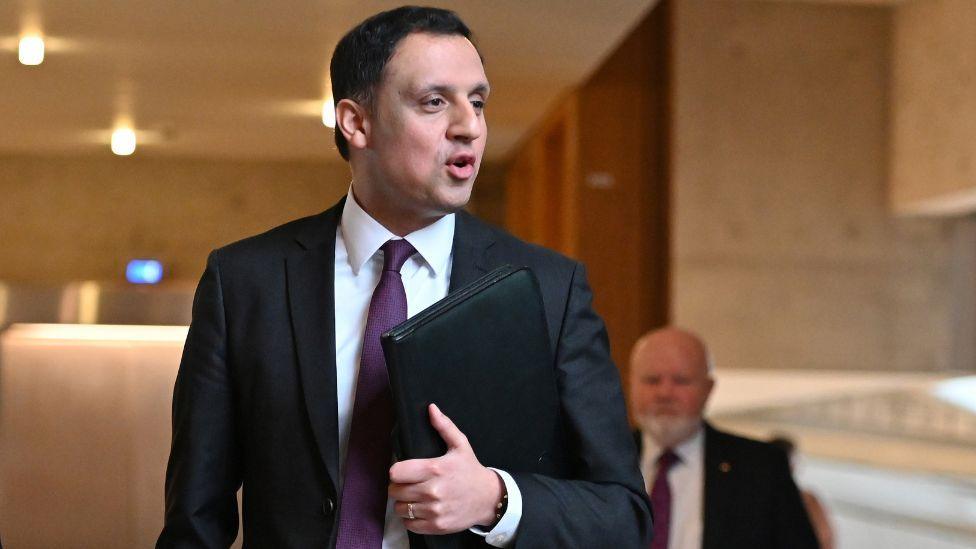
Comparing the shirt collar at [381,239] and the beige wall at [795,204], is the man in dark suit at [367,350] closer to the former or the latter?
the shirt collar at [381,239]

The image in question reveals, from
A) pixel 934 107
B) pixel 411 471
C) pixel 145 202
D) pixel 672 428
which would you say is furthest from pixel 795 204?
pixel 411 471

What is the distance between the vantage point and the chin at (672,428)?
4.13m

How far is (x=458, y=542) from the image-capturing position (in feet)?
5.11

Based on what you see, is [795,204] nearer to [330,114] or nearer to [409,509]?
[330,114]

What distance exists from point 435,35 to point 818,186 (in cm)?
756

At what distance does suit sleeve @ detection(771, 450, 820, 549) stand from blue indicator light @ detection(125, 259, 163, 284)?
405cm

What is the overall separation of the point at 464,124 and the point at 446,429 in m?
0.41

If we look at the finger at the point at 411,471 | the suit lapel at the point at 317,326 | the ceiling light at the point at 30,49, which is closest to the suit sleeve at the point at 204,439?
the suit lapel at the point at 317,326

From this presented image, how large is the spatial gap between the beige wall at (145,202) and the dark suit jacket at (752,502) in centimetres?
176

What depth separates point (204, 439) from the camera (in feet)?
5.34

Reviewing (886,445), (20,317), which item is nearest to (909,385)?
(886,445)

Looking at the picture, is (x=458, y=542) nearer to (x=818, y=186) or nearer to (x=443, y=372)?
(x=443, y=372)

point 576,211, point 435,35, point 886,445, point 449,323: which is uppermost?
point 576,211

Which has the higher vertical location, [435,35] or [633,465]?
[435,35]
